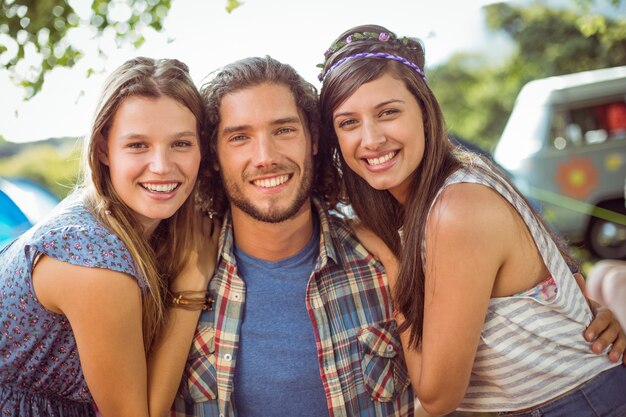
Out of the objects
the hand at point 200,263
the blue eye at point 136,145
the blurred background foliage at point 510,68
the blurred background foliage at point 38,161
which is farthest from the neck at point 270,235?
the blurred background foliage at point 510,68

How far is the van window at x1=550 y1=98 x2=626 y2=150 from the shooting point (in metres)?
9.62

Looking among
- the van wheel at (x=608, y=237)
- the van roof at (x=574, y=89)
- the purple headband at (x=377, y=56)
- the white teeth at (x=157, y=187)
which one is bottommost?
the van wheel at (x=608, y=237)

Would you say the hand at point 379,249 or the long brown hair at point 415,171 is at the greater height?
the long brown hair at point 415,171

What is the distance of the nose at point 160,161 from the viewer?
8.23ft

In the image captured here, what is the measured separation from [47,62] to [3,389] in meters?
2.02

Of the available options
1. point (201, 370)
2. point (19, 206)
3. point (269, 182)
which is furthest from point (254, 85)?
point (19, 206)

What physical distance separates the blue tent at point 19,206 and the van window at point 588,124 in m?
6.98

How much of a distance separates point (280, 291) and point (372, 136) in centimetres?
75

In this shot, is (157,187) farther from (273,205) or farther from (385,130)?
(385,130)

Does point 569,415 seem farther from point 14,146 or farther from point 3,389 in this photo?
point 14,146

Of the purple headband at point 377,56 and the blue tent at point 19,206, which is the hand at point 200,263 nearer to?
the purple headband at point 377,56

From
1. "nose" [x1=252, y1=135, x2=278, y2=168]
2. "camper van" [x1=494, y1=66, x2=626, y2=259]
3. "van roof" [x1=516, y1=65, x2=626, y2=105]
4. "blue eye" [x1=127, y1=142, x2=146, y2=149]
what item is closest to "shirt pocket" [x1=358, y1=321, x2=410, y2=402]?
"nose" [x1=252, y1=135, x2=278, y2=168]

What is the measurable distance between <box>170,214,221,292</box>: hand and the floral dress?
1.24 feet

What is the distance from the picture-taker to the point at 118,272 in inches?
89.7
